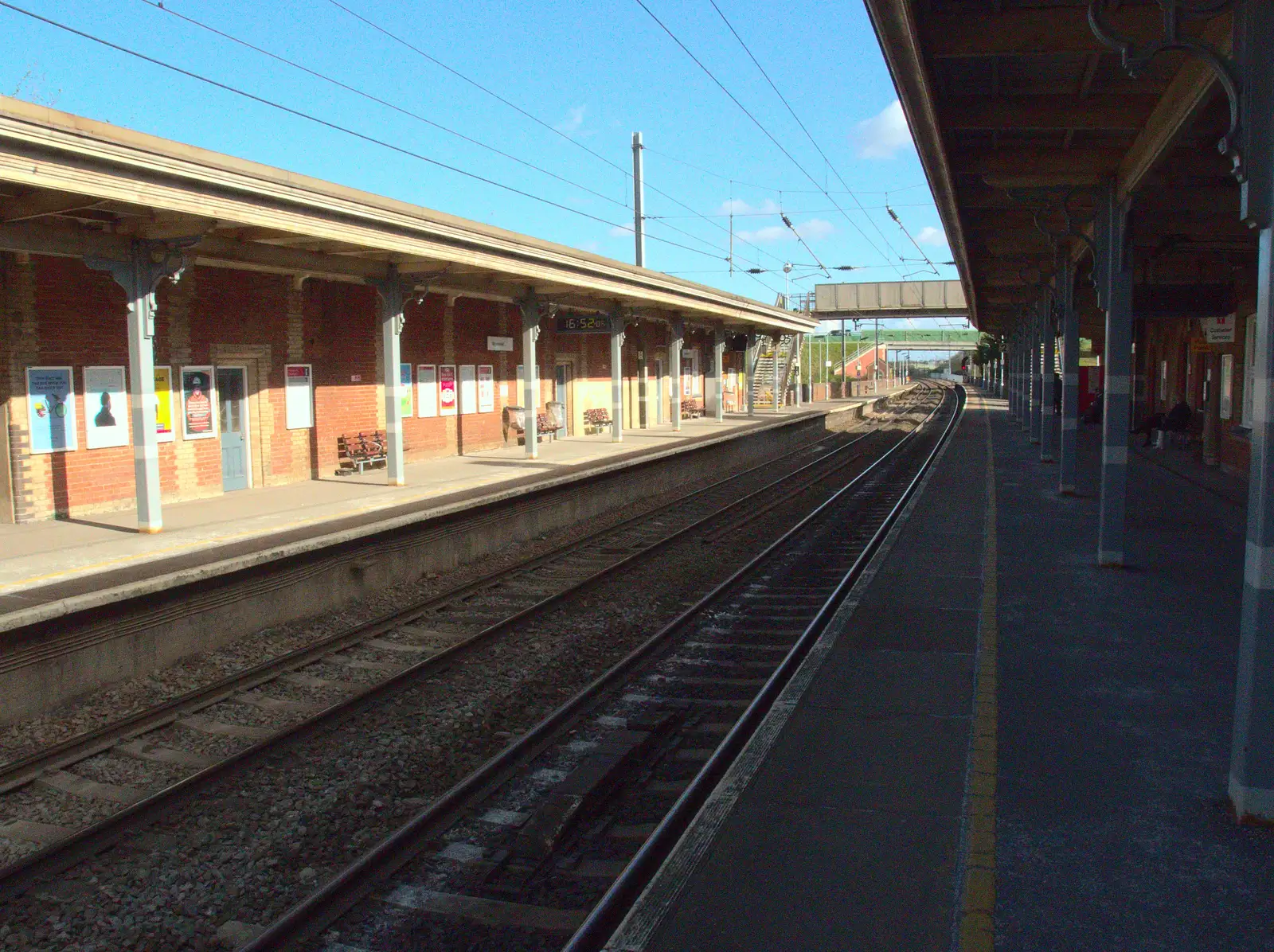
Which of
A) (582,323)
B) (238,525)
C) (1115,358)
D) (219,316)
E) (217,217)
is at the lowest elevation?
(238,525)

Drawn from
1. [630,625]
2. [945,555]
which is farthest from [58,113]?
[945,555]

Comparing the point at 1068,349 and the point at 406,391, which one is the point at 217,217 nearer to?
the point at 406,391

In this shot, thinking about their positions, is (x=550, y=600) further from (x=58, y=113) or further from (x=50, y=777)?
(x=58, y=113)

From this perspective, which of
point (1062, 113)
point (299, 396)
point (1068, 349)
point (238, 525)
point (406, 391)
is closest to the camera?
point (1062, 113)

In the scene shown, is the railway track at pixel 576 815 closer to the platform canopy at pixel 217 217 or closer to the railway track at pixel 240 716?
the railway track at pixel 240 716

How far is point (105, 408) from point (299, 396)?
3818 millimetres

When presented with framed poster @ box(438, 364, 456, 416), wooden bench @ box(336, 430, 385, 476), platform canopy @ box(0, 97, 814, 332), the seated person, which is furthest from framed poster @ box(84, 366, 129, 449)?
the seated person

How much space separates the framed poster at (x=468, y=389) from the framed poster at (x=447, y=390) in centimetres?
31

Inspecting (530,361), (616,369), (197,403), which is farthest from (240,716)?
(616,369)

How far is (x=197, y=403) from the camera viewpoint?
14.3 metres

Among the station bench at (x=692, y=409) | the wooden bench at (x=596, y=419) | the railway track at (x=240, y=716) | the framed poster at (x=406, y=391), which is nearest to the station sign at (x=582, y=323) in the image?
the wooden bench at (x=596, y=419)

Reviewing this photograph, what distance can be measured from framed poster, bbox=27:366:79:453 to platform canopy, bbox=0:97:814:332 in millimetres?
1915

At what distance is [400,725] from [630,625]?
3.05m

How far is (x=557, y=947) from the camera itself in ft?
13.7
